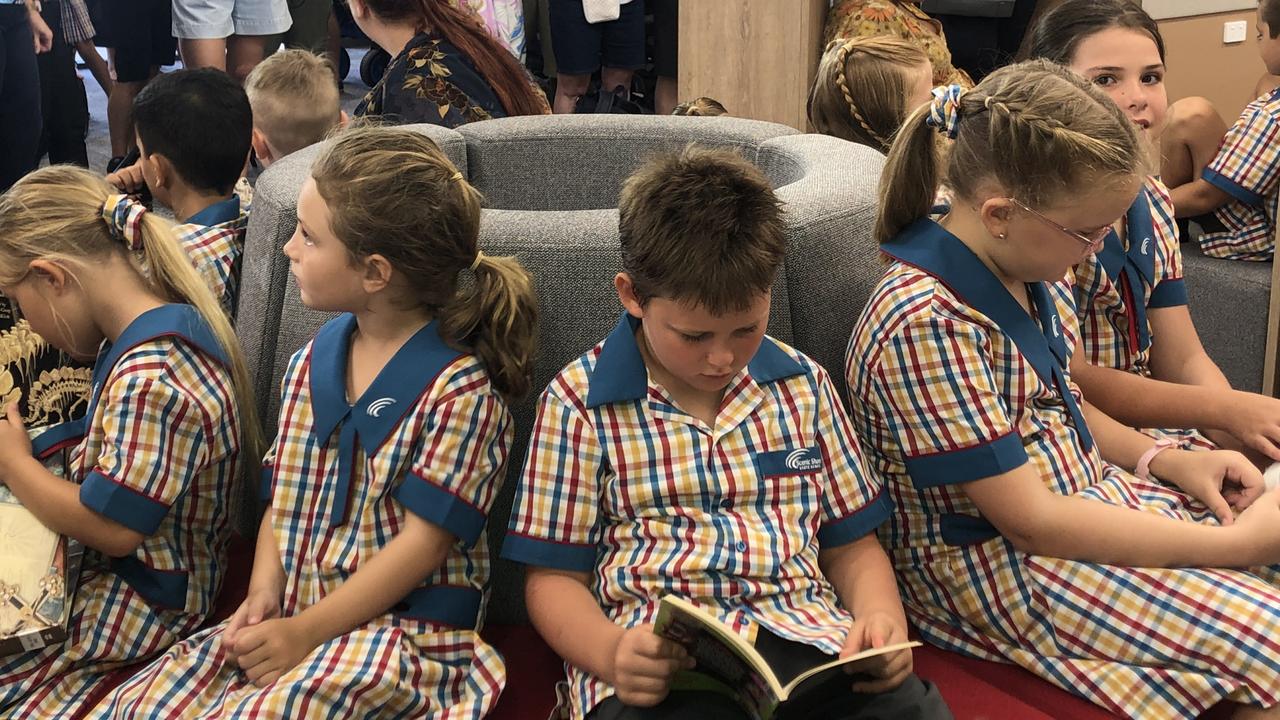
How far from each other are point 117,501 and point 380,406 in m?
0.37

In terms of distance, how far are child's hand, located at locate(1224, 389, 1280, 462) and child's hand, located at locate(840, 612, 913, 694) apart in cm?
71

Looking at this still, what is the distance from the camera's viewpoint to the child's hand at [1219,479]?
5.54ft

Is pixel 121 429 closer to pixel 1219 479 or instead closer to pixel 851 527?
pixel 851 527

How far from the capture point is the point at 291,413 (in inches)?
64.3

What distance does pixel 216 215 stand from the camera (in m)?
2.28

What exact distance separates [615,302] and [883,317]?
1.21 ft

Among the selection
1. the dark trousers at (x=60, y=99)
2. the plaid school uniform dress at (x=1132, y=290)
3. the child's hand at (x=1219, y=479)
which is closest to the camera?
the child's hand at (x=1219, y=479)

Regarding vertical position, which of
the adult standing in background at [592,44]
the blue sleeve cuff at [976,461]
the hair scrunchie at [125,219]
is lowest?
the adult standing in background at [592,44]

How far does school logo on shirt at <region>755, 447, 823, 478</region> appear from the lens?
1.54 m

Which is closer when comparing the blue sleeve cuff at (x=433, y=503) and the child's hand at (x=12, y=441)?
the blue sleeve cuff at (x=433, y=503)

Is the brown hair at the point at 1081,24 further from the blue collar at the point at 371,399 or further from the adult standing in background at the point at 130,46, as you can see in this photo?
the adult standing in background at the point at 130,46

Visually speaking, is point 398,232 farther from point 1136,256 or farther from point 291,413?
point 1136,256

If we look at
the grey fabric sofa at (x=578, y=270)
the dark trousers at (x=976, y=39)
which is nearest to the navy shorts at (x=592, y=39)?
the dark trousers at (x=976, y=39)

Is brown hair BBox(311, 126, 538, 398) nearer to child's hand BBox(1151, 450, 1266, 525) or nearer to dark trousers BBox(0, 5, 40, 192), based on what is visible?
child's hand BBox(1151, 450, 1266, 525)
